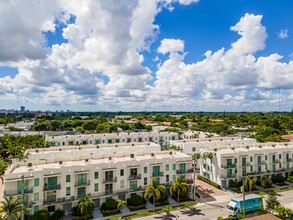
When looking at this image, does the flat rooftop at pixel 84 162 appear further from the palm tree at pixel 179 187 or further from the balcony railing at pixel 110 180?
the palm tree at pixel 179 187

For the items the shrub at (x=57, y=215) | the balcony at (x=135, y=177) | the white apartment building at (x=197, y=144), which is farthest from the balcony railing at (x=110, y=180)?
the white apartment building at (x=197, y=144)

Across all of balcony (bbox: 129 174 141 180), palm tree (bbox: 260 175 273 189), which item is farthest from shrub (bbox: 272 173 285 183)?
balcony (bbox: 129 174 141 180)

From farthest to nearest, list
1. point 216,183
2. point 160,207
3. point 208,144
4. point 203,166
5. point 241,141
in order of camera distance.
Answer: point 241,141 < point 208,144 < point 203,166 < point 216,183 < point 160,207

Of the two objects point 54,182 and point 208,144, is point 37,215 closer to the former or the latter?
point 54,182

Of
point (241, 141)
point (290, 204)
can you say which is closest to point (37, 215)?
point (290, 204)

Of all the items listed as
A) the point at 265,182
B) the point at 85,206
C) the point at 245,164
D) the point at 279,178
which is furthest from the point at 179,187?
the point at 279,178

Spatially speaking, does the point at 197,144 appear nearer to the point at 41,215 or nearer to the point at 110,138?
the point at 110,138

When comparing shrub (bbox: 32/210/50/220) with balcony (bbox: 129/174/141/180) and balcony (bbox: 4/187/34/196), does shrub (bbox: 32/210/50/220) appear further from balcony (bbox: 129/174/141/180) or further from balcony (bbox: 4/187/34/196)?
balcony (bbox: 129/174/141/180)
